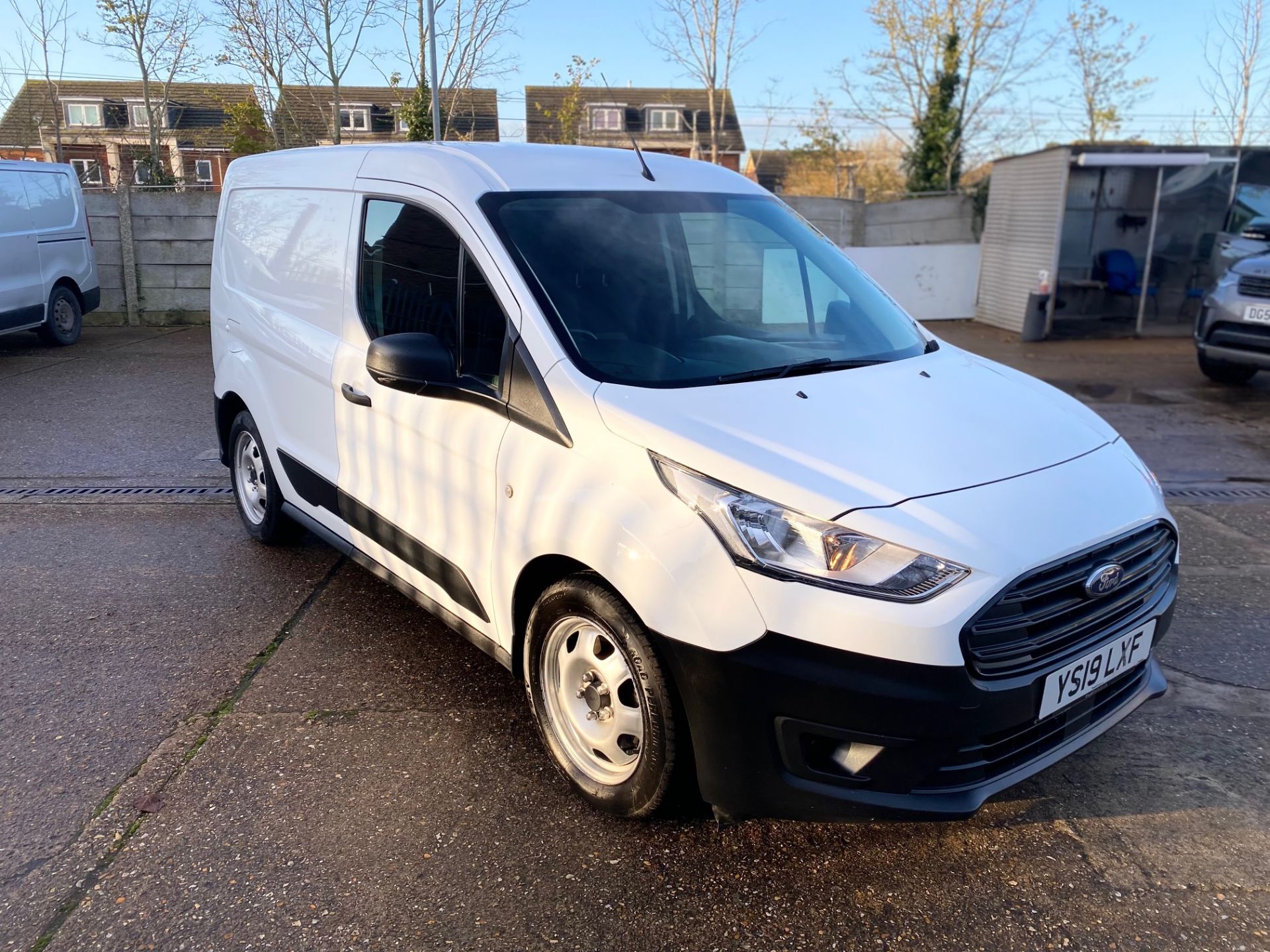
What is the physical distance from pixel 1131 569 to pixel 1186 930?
0.90m

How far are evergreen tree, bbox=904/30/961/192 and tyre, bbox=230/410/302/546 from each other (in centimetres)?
1761

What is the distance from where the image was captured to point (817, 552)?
229 cm

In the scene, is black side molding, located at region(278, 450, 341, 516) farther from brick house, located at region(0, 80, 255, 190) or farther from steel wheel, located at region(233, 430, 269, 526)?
brick house, located at region(0, 80, 255, 190)

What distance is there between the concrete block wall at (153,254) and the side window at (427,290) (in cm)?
1110

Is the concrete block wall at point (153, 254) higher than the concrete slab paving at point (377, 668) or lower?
higher

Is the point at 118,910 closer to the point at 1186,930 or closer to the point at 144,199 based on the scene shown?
the point at 1186,930

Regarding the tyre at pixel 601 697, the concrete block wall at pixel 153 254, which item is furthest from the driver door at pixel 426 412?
the concrete block wall at pixel 153 254

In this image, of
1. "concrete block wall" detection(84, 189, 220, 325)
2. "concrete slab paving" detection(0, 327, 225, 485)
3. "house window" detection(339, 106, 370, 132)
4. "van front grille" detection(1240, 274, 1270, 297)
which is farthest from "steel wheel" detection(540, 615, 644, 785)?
"house window" detection(339, 106, 370, 132)

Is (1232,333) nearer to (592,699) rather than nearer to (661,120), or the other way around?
(592,699)

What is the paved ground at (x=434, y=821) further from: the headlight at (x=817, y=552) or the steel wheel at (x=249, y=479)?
the headlight at (x=817, y=552)

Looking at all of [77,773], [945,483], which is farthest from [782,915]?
[77,773]

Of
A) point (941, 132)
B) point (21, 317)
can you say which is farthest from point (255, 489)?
point (941, 132)

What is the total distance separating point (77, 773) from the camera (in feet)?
9.91

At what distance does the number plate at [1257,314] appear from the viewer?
865cm
